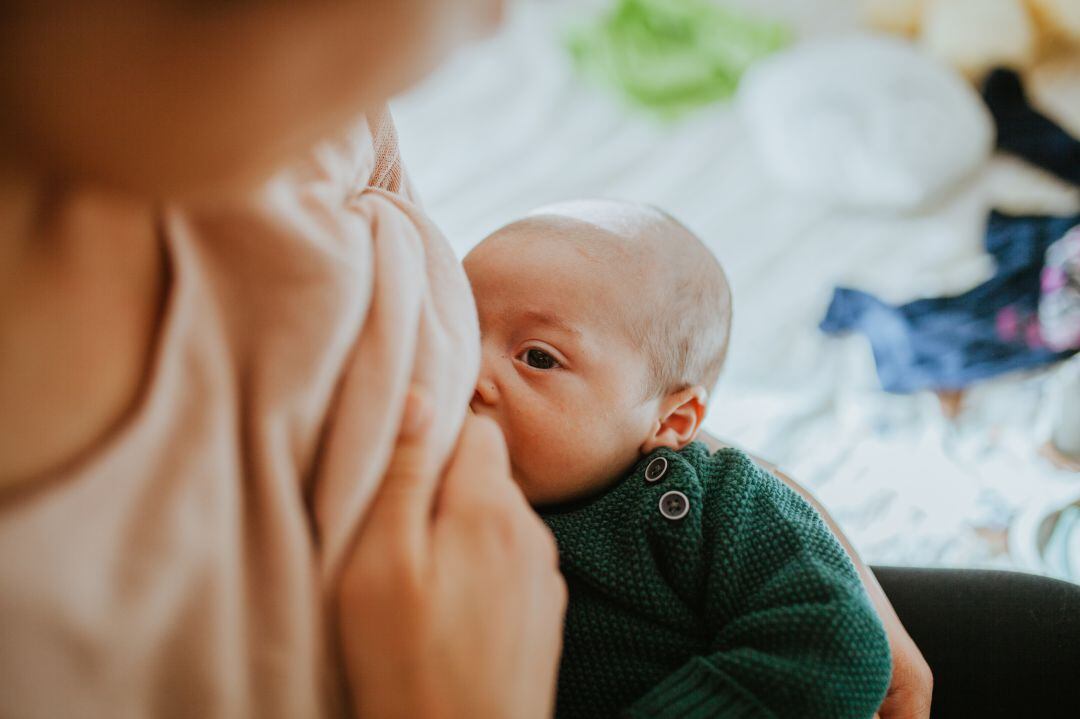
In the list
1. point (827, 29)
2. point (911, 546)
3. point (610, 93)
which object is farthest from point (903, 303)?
point (827, 29)

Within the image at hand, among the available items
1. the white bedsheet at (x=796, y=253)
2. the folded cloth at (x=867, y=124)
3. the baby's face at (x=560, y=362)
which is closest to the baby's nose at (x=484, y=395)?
the baby's face at (x=560, y=362)

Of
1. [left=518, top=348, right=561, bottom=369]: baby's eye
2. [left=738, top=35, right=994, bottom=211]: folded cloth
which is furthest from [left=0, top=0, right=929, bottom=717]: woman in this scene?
[left=738, top=35, right=994, bottom=211]: folded cloth

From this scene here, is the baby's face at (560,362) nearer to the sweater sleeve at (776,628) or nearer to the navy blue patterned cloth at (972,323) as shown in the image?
the sweater sleeve at (776,628)

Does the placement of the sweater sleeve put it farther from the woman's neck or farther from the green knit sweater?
the woman's neck

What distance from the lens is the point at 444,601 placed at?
47 centimetres

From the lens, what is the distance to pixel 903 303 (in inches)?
67.0

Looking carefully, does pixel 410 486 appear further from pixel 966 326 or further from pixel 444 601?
pixel 966 326

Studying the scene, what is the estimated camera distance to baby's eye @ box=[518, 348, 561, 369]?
0.88m

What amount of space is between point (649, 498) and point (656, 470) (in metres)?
0.05

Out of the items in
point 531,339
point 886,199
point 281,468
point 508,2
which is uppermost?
point 508,2

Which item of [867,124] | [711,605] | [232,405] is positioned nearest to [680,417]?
[711,605]

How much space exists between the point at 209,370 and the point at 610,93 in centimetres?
208

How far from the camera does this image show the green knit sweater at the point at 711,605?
666 millimetres

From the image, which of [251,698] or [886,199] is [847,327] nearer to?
[886,199]
